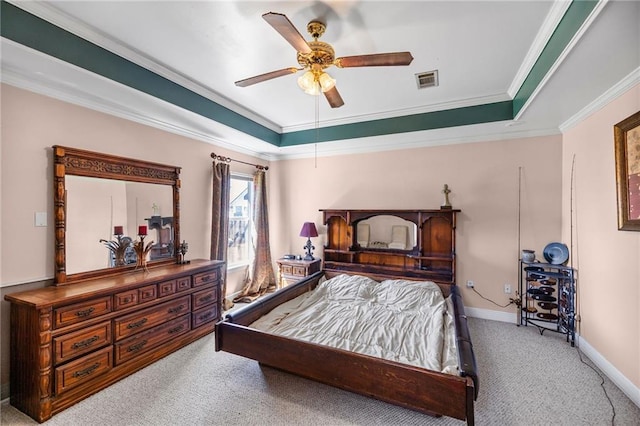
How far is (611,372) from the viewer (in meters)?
2.39

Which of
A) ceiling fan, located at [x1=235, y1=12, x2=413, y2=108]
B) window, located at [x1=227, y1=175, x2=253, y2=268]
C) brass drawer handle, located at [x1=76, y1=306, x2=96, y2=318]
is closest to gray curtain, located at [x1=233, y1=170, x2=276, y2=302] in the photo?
window, located at [x1=227, y1=175, x2=253, y2=268]

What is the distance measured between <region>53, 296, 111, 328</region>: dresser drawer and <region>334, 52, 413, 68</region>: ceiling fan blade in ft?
9.01

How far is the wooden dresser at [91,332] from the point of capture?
1942 millimetres

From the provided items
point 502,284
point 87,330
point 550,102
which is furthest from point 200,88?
point 502,284

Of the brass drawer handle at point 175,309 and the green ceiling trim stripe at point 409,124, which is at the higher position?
the green ceiling trim stripe at point 409,124

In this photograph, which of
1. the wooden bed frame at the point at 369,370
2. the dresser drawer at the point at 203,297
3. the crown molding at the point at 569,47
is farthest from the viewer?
the dresser drawer at the point at 203,297

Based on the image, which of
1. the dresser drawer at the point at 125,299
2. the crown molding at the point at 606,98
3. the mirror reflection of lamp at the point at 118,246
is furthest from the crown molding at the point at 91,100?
the crown molding at the point at 606,98

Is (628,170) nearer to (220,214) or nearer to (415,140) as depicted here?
(415,140)

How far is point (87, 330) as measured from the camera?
2170 millimetres

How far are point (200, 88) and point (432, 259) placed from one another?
3.77 metres

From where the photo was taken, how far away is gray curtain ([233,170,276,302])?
471 centimetres

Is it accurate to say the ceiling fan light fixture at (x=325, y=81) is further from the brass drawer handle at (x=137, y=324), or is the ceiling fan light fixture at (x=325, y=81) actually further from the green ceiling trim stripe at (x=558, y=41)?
the brass drawer handle at (x=137, y=324)

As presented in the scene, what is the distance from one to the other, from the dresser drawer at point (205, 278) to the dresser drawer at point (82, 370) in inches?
38.2

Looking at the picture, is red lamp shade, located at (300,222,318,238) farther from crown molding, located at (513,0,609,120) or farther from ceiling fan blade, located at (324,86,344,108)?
crown molding, located at (513,0,609,120)
